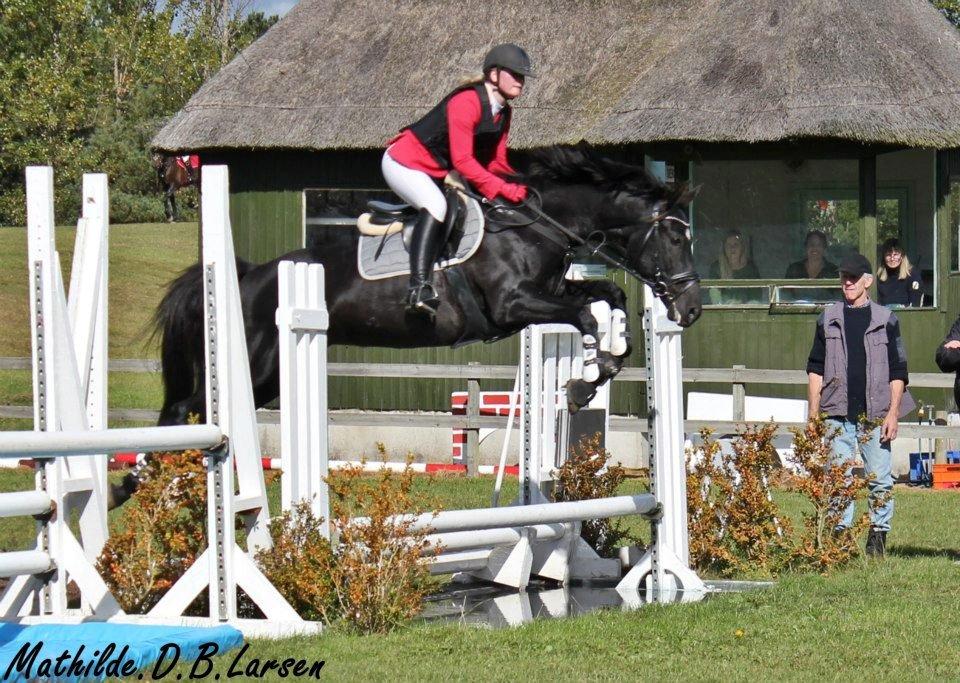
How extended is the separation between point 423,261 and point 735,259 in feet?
22.4

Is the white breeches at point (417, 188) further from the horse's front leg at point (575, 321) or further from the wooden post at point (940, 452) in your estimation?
the wooden post at point (940, 452)

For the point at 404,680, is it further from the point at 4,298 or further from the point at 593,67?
the point at 4,298

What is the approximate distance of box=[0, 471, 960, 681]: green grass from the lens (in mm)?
4934

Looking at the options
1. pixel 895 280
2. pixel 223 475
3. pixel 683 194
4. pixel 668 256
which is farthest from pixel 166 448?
pixel 895 280

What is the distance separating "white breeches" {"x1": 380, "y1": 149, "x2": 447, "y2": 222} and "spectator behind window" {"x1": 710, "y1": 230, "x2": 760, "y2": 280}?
6527 mm

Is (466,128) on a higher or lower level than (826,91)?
lower

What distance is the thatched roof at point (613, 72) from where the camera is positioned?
520 inches

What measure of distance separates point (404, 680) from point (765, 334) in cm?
977

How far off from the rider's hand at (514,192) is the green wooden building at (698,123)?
4470 millimetres

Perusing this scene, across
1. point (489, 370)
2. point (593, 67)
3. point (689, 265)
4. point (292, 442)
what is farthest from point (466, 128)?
point (593, 67)

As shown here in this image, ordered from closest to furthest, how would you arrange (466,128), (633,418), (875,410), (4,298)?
(466,128) → (875,410) → (633,418) → (4,298)

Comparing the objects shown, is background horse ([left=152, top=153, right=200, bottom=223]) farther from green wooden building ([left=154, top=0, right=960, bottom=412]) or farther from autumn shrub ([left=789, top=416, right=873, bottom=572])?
autumn shrub ([left=789, top=416, right=873, bottom=572])

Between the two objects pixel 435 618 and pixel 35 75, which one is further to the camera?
pixel 35 75

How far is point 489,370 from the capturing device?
44.7 feet
